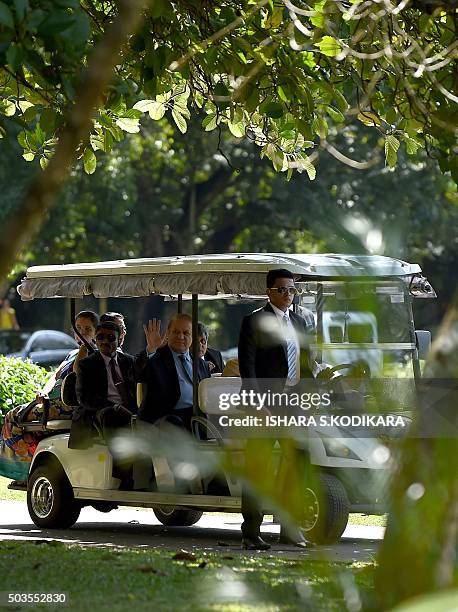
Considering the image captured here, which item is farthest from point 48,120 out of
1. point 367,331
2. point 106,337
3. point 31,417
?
point 367,331

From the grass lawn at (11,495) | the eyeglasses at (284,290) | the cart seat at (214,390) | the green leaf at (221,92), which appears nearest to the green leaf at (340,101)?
the green leaf at (221,92)

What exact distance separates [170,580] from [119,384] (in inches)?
220

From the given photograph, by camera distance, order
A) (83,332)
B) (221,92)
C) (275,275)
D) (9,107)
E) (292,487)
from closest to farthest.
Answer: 1. (292,487)
2. (221,92)
3. (275,275)
4. (9,107)
5. (83,332)

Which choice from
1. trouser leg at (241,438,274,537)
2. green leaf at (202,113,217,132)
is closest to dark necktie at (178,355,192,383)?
green leaf at (202,113,217,132)

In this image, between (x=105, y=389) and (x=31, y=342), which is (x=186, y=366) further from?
(x=31, y=342)

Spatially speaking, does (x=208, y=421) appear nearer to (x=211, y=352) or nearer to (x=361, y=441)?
(x=211, y=352)

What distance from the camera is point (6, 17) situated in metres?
6.94

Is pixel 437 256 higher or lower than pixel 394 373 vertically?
higher

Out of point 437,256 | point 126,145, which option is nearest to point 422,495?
point 126,145

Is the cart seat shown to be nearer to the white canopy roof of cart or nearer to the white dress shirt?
the white canopy roof of cart

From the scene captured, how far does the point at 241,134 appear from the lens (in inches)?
463

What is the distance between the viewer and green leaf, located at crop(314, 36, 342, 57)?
10.0 m

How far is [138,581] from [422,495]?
4.76 meters

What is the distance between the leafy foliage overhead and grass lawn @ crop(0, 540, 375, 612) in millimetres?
2781
